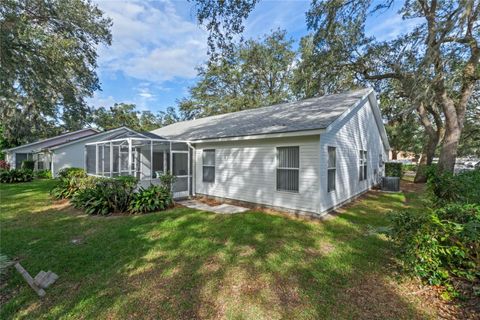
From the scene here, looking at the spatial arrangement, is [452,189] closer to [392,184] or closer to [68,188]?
[392,184]

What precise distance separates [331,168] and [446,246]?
480 cm

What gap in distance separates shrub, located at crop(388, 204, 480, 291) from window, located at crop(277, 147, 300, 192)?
4.16m

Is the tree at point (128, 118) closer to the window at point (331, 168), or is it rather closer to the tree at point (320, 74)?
the tree at point (320, 74)

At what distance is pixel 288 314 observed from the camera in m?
2.87

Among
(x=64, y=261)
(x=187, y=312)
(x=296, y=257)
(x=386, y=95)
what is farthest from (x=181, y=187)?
(x=386, y=95)

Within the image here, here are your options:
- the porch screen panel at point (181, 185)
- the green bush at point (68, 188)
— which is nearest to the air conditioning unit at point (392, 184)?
the porch screen panel at point (181, 185)

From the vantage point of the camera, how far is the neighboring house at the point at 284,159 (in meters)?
7.14

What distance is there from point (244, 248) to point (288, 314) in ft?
6.71

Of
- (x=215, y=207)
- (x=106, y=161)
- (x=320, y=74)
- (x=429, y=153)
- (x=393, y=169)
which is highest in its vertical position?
(x=320, y=74)

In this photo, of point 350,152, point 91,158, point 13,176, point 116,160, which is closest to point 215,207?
point 350,152

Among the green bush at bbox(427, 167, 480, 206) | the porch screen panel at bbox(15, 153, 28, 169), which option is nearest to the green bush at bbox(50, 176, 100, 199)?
the green bush at bbox(427, 167, 480, 206)

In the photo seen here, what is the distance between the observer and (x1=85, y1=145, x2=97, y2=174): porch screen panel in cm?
1271

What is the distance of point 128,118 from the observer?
3972 cm

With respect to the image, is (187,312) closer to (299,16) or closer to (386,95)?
(299,16)
